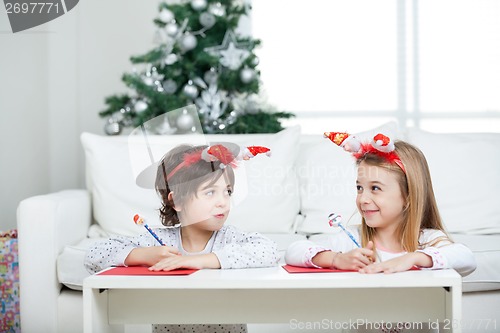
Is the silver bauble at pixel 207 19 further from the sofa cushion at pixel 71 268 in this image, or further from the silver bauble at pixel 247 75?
the sofa cushion at pixel 71 268

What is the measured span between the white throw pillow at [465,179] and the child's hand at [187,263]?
4.10 ft

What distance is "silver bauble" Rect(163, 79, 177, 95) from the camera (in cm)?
309

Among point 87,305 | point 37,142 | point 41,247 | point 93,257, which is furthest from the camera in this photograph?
point 37,142

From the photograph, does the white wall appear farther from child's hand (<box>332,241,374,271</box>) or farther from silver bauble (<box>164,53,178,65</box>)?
child's hand (<box>332,241,374,271</box>)

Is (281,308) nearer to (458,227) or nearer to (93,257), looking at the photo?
(93,257)

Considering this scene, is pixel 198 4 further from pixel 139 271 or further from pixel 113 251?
pixel 139 271

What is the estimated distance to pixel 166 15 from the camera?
309 centimetres

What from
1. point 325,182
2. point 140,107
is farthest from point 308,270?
point 140,107

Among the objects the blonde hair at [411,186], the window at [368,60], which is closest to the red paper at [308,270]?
the blonde hair at [411,186]

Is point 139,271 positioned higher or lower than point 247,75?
lower

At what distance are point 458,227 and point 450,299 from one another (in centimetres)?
120

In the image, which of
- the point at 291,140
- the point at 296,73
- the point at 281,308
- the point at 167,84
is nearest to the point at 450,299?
the point at 281,308

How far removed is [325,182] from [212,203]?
114 cm

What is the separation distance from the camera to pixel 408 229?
1.38 m
